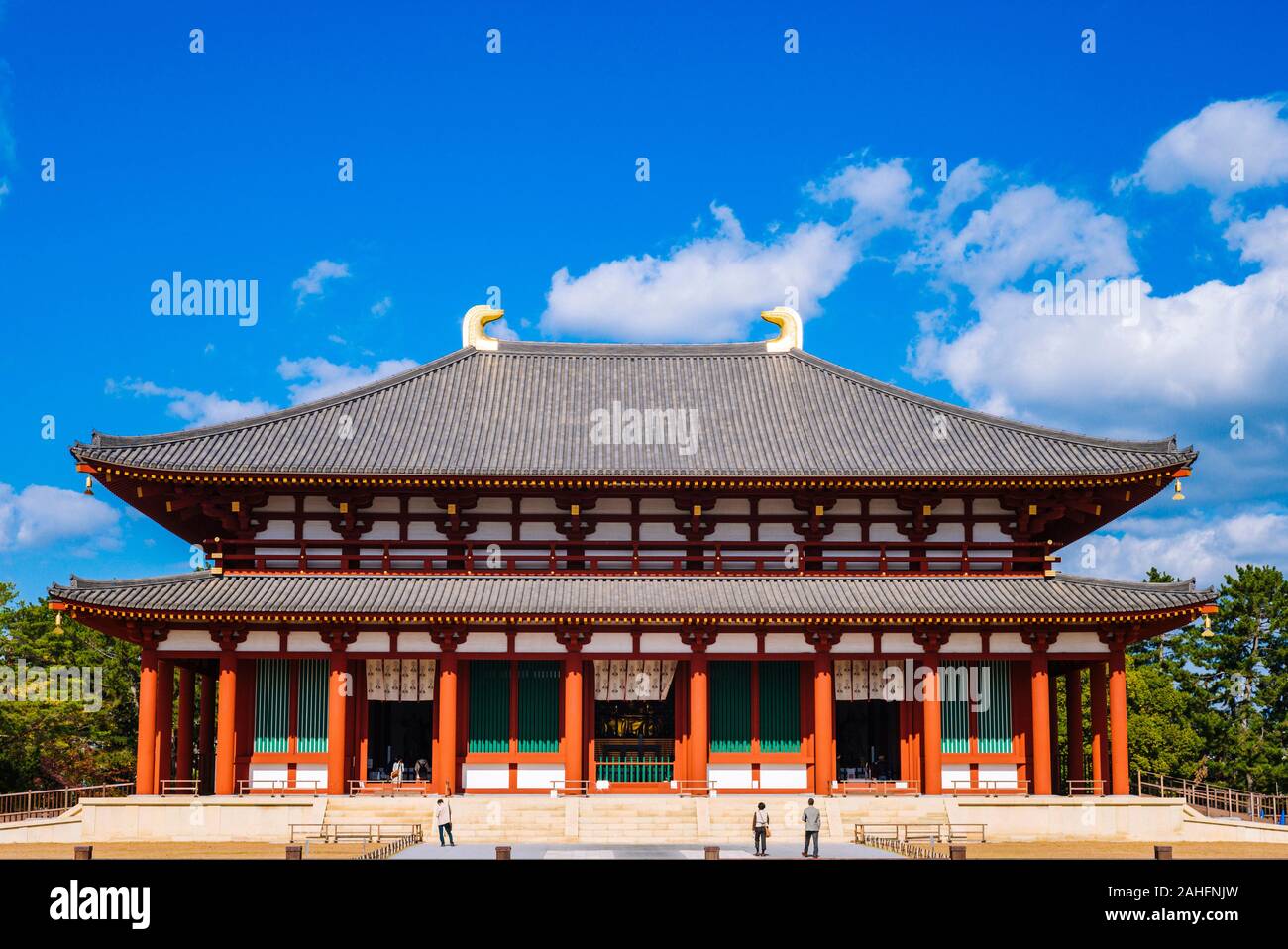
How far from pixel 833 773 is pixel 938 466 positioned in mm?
9874

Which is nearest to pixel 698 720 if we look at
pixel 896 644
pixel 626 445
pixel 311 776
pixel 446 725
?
pixel 896 644

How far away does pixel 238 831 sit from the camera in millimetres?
31812

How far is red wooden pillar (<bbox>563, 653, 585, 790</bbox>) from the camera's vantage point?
34188 mm

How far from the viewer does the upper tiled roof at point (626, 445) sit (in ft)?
117

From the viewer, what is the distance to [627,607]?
3388cm

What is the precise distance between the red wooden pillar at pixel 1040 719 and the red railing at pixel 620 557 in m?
2.98

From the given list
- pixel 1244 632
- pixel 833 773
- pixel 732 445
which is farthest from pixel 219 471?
pixel 1244 632

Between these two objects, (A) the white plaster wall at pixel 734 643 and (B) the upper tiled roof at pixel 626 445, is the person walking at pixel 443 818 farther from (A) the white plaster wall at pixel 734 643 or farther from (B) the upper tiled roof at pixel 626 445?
(B) the upper tiled roof at pixel 626 445

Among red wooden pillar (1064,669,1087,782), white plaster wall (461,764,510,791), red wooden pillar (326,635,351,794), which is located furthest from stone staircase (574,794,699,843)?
red wooden pillar (1064,669,1087,782)

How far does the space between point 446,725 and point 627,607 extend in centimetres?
631

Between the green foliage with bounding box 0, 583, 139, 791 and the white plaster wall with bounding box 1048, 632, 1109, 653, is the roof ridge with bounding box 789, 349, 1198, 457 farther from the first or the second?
the green foliage with bounding box 0, 583, 139, 791

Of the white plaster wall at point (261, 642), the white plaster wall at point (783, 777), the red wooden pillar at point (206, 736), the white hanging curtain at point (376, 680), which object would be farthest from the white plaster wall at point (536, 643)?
the red wooden pillar at point (206, 736)
